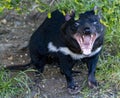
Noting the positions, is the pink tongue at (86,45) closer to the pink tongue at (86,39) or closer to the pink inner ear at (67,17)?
the pink tongue at (86,39)

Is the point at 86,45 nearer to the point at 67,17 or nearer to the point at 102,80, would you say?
the point at 67,17

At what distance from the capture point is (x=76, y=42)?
3.22m

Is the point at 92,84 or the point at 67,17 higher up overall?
the point at 67,17

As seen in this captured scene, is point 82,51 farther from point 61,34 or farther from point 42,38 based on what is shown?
point 42,38

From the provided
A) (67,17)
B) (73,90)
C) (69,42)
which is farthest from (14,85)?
(67,17)

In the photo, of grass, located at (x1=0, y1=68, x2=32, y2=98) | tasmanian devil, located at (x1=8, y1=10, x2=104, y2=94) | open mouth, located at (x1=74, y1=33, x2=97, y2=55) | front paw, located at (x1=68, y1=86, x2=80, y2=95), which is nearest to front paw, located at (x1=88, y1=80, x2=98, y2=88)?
tasmanian devil, located at (x1=8, y1=10, x2=104, y2=94)

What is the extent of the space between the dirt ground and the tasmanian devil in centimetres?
14

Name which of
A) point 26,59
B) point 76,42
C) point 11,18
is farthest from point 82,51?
point 11,18

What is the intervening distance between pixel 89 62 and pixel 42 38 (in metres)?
0.50

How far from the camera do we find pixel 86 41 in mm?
3117

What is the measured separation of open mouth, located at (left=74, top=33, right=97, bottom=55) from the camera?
10.2ft

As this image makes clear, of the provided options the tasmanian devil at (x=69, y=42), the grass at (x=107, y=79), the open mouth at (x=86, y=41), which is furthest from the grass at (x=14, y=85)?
the open mouth at (x=86, y=41)

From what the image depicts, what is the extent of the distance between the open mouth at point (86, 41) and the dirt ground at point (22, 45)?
0.52m

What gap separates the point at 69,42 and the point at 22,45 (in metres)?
0.96
